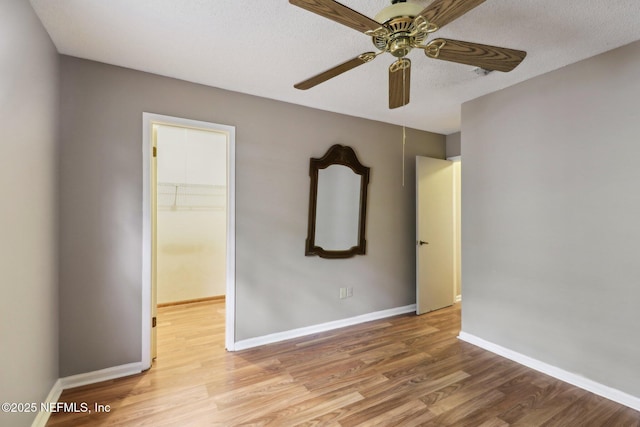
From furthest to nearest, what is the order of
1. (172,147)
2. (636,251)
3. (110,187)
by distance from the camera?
(172,147) → (110,187) → (636,251)

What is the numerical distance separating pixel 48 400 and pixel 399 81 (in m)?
2.97

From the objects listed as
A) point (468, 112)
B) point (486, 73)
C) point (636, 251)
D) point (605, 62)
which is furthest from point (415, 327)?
point (605, 62)

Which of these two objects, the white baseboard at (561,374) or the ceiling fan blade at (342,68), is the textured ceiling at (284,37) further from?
the white baseboard at (561,374)

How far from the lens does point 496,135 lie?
2752 millimetres

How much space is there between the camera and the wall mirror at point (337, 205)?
3121 millimetres

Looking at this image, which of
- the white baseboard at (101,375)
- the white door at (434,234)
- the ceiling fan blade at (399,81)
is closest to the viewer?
the ceiling fan blade at (399,81)

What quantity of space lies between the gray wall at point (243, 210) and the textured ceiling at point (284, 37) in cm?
25

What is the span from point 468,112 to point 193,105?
2643 millimetres

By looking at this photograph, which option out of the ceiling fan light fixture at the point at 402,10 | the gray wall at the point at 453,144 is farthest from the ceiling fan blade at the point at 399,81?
the gray wall at the point at 453,144

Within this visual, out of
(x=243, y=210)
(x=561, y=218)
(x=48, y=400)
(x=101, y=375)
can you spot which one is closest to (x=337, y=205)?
(x=243, y=210)

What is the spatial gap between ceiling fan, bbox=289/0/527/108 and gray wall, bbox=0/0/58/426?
4.73 feet

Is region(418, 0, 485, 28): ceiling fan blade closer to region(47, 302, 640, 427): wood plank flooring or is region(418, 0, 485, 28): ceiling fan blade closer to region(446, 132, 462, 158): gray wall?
region(47, 302, 640, 427): wood plank flooring

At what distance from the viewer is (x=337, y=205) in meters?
3.29

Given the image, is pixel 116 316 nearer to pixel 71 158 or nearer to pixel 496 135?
pixel 71 158
